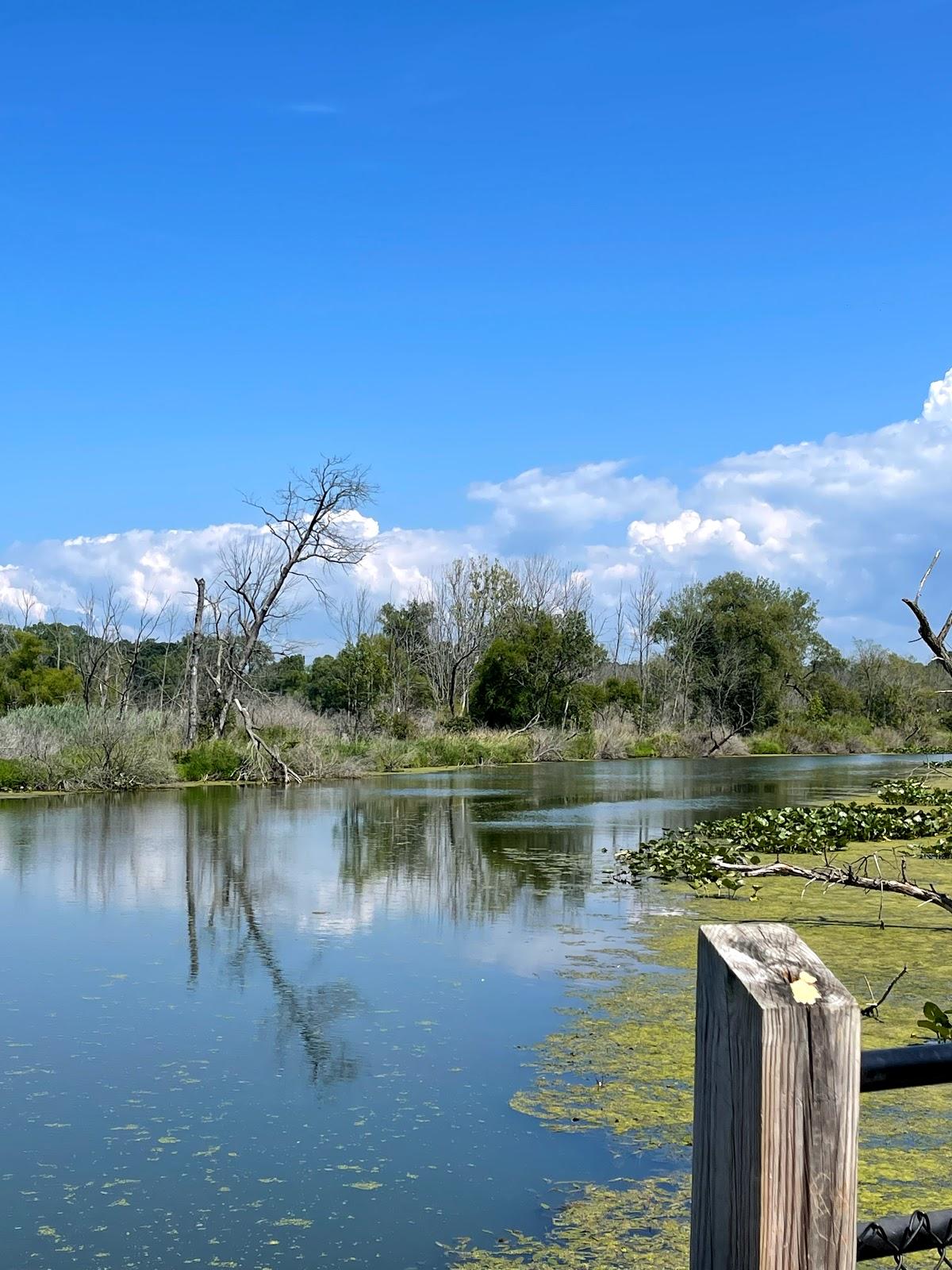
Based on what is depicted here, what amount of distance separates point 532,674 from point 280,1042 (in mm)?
35097

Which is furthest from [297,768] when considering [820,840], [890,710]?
[890,710]

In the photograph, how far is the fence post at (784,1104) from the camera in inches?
52.6

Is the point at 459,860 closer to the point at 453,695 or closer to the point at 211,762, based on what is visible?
the point at 211,762

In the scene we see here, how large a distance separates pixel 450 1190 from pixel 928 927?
6.28 metres

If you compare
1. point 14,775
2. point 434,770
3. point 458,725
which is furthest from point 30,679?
point 14,775

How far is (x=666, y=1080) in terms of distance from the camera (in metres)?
5.97

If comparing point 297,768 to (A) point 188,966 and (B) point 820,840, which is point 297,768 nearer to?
(B) point 820,840

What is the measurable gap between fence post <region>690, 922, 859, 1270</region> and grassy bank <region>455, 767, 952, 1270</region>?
2951 mm

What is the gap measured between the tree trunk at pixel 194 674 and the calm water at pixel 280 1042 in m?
A: 12.9

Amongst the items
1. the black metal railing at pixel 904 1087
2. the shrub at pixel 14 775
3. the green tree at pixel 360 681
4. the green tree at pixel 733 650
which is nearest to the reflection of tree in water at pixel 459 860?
the shrub at pixel 14 775

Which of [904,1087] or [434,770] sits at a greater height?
[904,1087]

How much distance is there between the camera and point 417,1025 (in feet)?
22.5

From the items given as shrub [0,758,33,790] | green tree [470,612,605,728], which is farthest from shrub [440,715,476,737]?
shrub [0,758,33,790]

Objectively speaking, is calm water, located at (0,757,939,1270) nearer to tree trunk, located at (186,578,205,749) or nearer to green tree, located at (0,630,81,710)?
tree trunk, located at (186,578,205,749)
